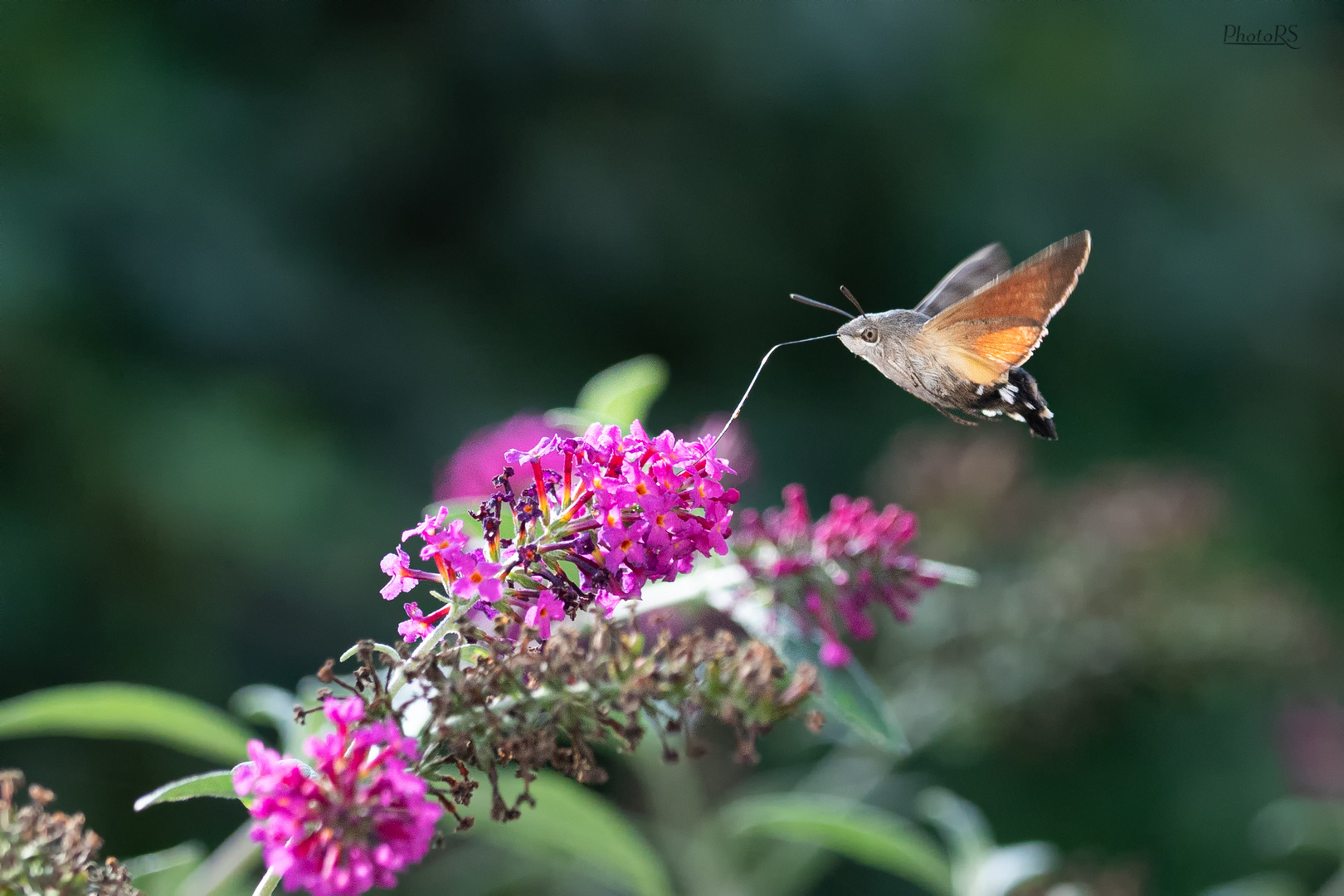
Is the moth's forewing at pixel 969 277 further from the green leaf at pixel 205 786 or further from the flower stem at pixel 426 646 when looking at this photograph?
the green leaf at pixel 205 786

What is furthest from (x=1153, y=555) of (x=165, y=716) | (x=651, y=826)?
(x=165, y=716)

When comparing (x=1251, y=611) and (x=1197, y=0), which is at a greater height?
(x=1197, y=0)

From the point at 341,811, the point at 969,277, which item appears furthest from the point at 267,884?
the point at 969,277

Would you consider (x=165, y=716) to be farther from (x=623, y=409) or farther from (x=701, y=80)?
(x=701, y=80)

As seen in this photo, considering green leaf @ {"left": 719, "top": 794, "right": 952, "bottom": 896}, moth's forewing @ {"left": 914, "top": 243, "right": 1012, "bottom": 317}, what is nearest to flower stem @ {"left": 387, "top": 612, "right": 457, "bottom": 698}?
green leaf @ {"left": 719, "top": 794, "right": 952, "bottom": 896}

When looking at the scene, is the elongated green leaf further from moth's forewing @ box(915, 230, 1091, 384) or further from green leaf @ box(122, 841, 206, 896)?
green leaf @ box(122, 841, 206, 896)

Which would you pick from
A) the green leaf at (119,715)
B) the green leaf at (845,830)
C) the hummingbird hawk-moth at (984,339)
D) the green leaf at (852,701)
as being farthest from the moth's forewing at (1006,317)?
the green leaf at (119,715)

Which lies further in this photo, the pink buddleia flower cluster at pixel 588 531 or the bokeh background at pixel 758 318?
the bokeh background at pixel 758 318
